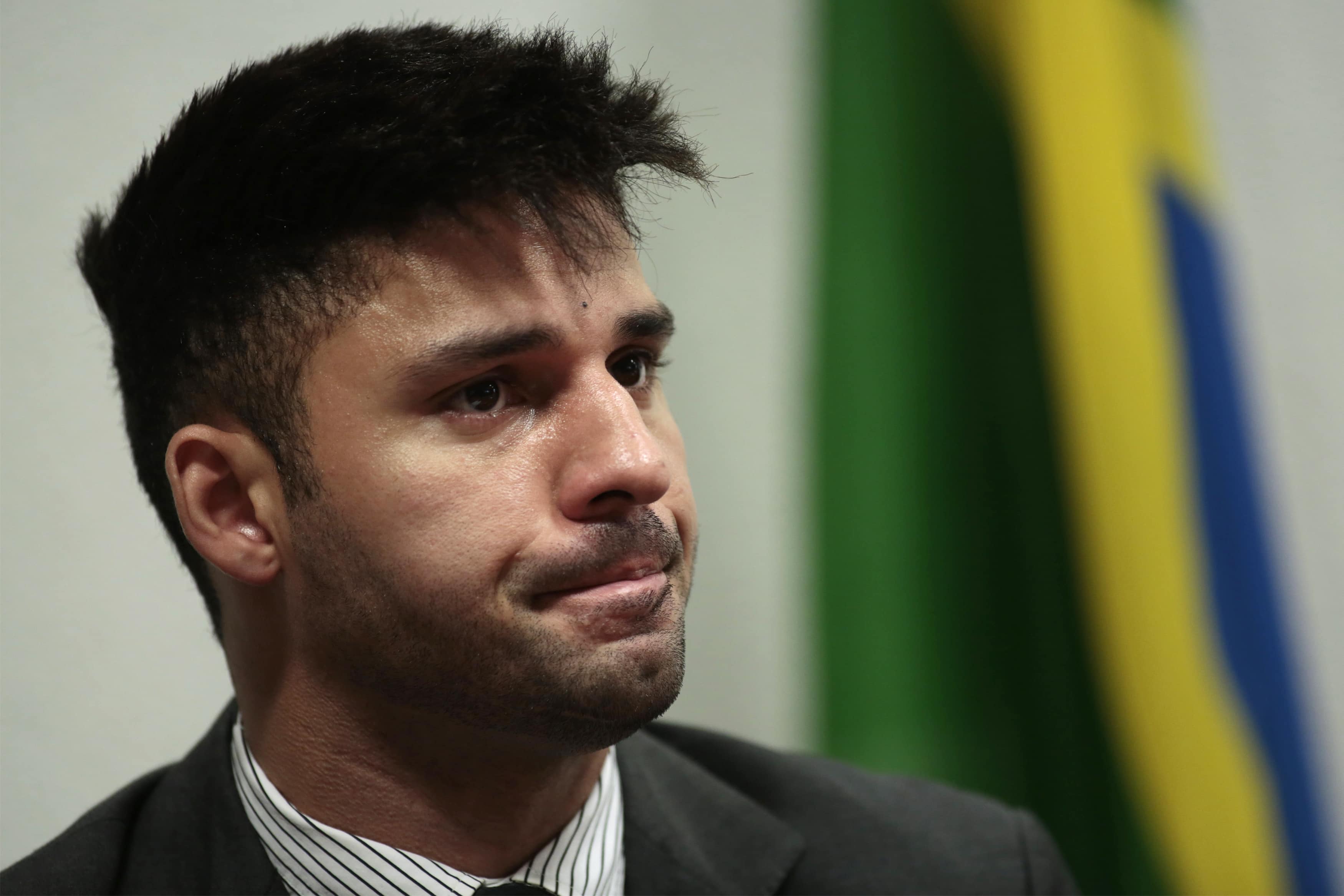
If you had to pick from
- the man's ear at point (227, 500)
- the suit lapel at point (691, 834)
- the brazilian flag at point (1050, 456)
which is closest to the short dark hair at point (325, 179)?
the man's ear at point (227, 500)

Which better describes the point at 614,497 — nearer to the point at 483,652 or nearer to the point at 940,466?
the point at 483,652

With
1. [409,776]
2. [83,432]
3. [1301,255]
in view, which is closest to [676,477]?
[409,776]

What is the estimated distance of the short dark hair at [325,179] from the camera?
2.79 ft

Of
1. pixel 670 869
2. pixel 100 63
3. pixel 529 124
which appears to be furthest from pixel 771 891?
pixel 100 63

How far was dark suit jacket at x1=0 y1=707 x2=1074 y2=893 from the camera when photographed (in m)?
0.97

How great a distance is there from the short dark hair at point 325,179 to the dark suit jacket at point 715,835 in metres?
0.32

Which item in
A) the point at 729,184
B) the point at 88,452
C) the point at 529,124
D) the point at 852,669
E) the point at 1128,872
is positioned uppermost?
the point at 729,184

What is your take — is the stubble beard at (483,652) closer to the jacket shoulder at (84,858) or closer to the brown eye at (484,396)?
the brown eye at (484,396)

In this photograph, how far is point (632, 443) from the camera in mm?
853

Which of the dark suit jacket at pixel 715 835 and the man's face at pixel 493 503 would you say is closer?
the man's face at pixel 493 503

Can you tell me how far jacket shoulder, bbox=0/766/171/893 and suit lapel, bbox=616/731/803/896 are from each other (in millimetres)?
435

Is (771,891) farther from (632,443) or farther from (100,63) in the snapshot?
(100,63)

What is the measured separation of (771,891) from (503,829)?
27 centimetres

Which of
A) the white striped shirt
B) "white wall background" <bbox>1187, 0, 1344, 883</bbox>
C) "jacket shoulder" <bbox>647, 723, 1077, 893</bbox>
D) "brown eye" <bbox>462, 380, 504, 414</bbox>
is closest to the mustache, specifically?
"brown eye" <bbox>462, 380, 504, 414</bbox>
